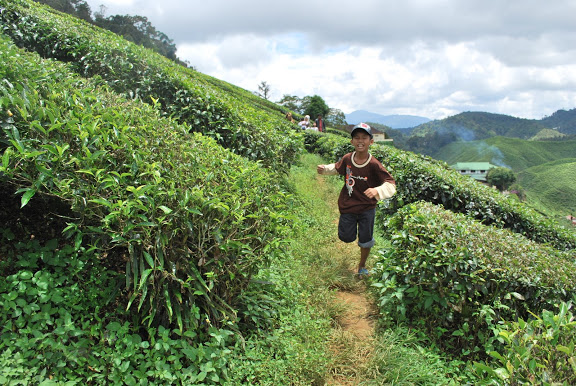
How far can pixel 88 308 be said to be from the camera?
2473 millimetres

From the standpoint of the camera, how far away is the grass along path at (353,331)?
8.86ft

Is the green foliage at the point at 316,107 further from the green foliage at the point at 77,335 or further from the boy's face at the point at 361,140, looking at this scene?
the green foliage at the point at 77,335

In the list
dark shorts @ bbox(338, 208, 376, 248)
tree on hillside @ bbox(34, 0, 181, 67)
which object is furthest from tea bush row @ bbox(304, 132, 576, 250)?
tree on hillside @ bbox(34, 0, 181, 67)

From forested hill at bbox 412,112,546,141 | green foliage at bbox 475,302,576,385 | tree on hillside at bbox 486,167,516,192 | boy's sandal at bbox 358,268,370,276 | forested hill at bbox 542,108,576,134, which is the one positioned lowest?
boy's sandal at bbox 358,268,370,276

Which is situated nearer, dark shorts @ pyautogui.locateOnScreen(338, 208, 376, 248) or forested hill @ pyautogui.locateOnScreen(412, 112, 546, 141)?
dark shorts @ pyautogui.locateOnScreen(338, 208, 376, 248)

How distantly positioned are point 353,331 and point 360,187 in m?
1.58

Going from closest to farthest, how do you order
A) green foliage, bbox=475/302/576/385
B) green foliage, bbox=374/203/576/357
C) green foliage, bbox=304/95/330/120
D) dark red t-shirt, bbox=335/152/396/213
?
1. green foliage, bbox=475/302/576/385
2. green foliage, bbox=374/203/576/357
3. dark red t-shirt, bbox=335/152/396/213
4. green foliage, bbox=304/95/330/120

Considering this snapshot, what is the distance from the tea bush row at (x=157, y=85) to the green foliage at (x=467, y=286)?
9.80 ft

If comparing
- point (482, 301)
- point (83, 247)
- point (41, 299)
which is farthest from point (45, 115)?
point (482, 301)

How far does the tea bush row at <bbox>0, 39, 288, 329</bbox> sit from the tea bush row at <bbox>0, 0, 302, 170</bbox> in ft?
8.20

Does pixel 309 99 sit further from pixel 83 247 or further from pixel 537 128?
pixel 537 128

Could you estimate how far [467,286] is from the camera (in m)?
3.11

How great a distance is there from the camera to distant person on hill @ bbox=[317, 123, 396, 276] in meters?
4.09

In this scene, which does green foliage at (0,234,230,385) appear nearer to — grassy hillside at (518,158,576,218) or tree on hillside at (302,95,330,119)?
tree on hillside at (302,95,330,119)
